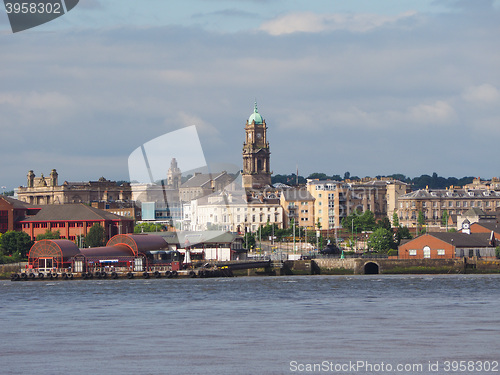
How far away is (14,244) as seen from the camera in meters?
126

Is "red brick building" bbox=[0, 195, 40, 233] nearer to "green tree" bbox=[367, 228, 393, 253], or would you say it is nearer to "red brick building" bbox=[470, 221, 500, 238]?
"green tree" bbox=[367, 228, 393, 253]

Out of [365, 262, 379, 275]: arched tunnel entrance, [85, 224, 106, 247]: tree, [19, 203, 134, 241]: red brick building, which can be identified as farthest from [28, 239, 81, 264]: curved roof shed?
[19, 203, 134, 241]: red brick building

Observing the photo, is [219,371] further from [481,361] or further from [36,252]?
[36,252]

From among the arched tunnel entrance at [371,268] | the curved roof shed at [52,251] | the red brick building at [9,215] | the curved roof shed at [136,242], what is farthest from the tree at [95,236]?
the arched tunnel entrance at [371,268]

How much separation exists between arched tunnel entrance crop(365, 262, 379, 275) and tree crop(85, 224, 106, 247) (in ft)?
125

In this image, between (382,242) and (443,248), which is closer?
(443,248)

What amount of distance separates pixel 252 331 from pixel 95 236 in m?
89.7

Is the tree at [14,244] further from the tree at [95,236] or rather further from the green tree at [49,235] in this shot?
the green tree at [49,235]

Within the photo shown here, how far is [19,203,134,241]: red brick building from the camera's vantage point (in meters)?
140

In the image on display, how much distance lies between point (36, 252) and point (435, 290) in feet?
152

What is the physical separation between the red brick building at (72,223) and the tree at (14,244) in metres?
13.8

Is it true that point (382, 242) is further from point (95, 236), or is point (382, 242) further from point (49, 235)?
point (49, 235)

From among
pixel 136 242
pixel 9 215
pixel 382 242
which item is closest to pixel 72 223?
pixel 9 215

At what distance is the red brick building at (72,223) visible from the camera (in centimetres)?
14000
